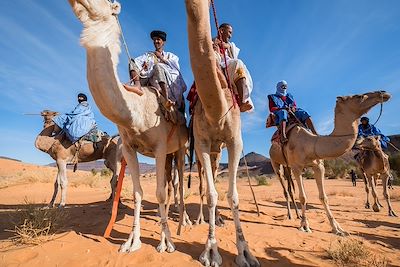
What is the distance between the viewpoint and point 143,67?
18.7ft

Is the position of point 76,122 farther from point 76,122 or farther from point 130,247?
point 130,247

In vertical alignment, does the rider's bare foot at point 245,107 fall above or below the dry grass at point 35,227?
above

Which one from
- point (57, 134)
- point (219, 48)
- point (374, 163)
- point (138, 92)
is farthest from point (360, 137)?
point (57, 134)

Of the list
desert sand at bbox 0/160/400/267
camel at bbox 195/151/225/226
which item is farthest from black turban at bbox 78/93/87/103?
camel at bbox 195/151/225/226

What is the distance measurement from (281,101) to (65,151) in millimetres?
6731

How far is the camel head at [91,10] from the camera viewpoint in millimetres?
3504

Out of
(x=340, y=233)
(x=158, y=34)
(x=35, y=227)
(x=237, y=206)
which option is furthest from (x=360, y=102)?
(x=35, y=227)

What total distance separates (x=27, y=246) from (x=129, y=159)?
1857 millimetres

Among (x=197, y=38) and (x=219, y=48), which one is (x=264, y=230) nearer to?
(x=219, y=48)

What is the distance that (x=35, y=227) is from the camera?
4.70 metres

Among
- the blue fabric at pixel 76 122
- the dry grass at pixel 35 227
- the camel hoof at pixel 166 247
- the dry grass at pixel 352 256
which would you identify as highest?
the blue fabric at pixel 76 122

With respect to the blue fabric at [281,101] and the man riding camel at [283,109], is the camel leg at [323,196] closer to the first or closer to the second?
the man riding camel at [283,109]

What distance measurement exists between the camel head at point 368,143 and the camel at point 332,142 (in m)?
4.92

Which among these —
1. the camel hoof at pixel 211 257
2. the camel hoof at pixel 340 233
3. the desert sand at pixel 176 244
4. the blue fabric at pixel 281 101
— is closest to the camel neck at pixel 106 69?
the desert sand at pixel 176 244
